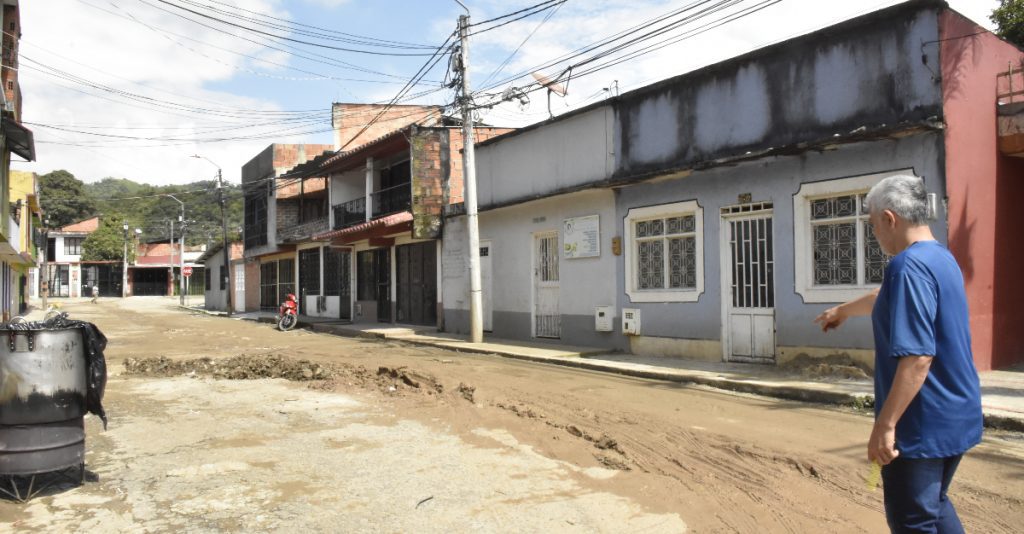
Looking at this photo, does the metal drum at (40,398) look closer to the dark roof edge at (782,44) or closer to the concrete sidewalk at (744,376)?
the concrete sidewalk at (744,376)

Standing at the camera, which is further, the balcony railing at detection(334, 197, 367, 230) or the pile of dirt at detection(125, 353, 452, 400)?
the balcony railing at detection(334, 197, 367, 230)

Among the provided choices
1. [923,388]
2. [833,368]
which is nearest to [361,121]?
[833,368]

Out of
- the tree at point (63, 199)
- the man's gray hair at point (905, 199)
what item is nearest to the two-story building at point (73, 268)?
the tree at point (63, 199)

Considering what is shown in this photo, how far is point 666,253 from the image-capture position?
1293 centimetres

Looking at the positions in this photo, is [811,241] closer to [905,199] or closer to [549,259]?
→ [549,259]

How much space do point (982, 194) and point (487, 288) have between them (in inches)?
439

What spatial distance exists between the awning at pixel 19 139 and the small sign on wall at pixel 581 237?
1547 centimetres

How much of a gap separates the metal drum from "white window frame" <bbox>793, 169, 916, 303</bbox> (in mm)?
9205

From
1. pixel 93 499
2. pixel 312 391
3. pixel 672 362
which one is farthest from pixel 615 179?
pixel 93 499

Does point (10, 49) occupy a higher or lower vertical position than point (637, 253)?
higher

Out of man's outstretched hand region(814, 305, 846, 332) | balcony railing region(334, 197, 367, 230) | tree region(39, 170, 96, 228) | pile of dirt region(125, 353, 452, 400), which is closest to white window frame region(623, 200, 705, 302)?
pile of dirt region(125, 353, 452, 400)

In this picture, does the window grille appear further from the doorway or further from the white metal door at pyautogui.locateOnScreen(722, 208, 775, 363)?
the doorway

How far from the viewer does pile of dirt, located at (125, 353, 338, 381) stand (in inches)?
424

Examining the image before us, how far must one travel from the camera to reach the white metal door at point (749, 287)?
1119cm
